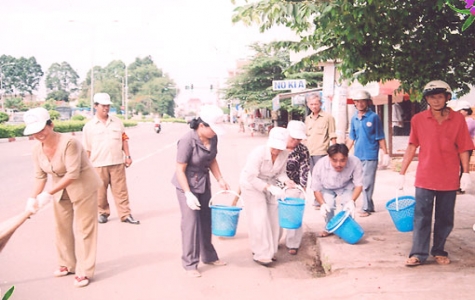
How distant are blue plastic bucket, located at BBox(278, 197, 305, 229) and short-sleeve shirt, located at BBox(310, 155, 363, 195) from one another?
2.05 feet

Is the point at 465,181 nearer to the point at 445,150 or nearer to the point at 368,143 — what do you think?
the point at 445,150

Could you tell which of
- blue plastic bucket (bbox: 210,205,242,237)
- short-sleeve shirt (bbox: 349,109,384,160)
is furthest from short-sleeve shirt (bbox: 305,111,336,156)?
blue plastic bucket (bbox: 210,205,242,237)

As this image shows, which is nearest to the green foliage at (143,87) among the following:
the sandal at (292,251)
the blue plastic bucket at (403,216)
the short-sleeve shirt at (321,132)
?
the short-sleeve shirt at (321,132)

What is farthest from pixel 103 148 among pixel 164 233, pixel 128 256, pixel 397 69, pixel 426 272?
pixel 426 272

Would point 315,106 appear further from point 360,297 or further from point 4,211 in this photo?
point 4,211

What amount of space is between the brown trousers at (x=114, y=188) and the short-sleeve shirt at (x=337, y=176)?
9.11 ft

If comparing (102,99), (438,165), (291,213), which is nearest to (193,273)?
(291,213)

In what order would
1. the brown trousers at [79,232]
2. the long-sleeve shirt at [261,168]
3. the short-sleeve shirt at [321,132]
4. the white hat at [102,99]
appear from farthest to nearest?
1. the short-sleeve shirt at [321,132]
2. the white hat at [102,99]
3. the long-sleeve shirt at [261,168]
4. the brown trousers at [79,232]

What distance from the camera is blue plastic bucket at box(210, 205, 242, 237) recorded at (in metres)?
5.36

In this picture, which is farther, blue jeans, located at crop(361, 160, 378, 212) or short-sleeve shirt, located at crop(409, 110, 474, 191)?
blue jeans, located at crop(361, 160, 378, 212)

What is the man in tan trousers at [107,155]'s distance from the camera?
292 inches

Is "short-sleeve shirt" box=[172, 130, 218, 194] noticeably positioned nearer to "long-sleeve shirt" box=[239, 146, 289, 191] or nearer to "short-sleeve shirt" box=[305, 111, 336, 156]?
"long-sleeve shirt" box=[239, 146, 289, 191]

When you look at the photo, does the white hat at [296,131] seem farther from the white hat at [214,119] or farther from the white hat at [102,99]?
the white hat at [102,99]

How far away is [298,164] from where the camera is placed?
6.49 meters
